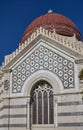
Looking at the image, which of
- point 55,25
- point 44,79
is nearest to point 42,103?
point 44,79

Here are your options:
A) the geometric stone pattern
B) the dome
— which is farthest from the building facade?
the dome

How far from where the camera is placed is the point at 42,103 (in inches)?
957

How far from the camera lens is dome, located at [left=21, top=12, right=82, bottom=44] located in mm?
32781

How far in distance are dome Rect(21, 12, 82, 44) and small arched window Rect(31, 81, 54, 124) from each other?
9528 millimetres

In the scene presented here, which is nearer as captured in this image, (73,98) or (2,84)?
(73,98)

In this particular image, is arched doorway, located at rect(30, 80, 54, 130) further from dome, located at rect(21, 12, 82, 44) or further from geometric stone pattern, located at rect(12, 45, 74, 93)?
dome, located at rect(21, 12, 82, 44)

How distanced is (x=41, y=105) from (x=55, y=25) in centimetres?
1206

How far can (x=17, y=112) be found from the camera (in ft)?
81.0

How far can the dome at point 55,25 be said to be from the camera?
3278 cm

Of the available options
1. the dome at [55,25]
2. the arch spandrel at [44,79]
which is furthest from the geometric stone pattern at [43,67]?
the dome at [55,25]

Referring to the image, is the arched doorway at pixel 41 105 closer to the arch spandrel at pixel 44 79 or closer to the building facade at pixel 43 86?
the building facade at pixel 43 86

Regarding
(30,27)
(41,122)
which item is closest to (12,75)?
(41,122)

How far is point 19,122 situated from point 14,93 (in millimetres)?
2602

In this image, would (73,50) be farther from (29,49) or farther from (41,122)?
(41,122)
